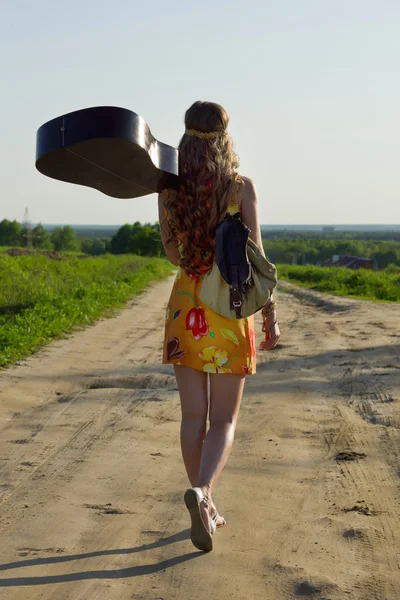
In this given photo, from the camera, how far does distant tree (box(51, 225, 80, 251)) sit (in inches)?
3932

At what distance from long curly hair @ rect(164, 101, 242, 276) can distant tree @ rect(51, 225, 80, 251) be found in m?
95.3

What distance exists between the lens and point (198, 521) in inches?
129

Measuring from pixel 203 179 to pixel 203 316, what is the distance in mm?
558

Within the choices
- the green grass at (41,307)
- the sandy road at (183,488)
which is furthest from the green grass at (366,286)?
the sandy road at (183,488)

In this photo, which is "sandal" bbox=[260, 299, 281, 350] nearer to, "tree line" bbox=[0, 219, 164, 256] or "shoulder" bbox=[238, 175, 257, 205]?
"shoulder" bbox=[238, 175, 257, 205]

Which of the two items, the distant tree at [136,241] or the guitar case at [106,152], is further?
the distant tree at [136,241]

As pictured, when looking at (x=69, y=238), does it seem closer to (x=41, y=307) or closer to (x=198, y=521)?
(x=41, y=307)

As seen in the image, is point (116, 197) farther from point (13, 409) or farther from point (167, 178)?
point (13, 409)

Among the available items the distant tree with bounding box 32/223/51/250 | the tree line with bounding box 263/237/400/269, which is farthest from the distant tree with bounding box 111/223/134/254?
the tree line with bounding box 263/237/400/269

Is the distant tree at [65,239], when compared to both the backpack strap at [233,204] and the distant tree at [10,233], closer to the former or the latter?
the distant tree at [10,233]

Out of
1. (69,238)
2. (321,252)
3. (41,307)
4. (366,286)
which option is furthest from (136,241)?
(41,307)

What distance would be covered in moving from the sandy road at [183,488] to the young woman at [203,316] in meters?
0.29

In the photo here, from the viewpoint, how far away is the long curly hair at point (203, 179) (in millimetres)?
3357

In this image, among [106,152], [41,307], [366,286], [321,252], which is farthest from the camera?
[321,252]
